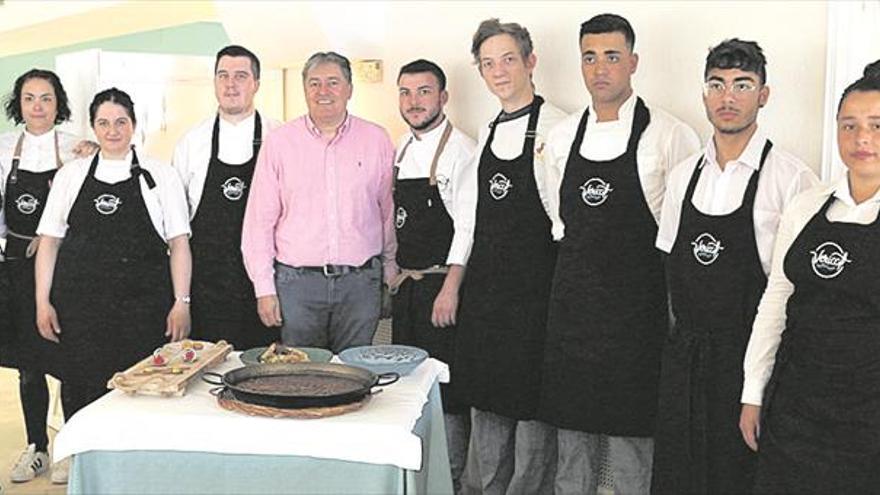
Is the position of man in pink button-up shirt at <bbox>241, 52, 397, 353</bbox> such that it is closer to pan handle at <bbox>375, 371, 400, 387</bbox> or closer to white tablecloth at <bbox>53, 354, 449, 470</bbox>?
pan handle at <bbox>375, 371, 400, 387</bbox>

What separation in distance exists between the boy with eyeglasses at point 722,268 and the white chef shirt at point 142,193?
65.7 inches

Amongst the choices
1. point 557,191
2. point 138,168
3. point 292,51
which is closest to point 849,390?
point 557,191

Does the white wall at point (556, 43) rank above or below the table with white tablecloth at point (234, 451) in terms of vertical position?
above

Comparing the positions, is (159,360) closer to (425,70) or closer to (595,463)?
(595,463)

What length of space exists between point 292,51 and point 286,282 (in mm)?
1437

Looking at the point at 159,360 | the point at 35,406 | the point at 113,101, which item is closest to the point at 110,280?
the point at 113,101

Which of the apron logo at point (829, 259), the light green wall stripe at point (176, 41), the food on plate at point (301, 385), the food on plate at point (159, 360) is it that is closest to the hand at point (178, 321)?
the food on plate at point (159, 360)

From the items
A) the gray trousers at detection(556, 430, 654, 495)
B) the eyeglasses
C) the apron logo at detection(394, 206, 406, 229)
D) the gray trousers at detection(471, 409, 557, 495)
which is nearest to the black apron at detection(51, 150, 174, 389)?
the apron logo at detection(394, 206, 406, 229)

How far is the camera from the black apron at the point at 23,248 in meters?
3.81

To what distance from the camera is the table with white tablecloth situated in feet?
6.86

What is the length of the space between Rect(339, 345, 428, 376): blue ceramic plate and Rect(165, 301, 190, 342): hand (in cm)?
111

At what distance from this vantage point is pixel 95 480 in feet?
7.18

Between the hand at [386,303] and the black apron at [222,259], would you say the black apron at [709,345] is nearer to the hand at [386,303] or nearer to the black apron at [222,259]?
the hand at [386,303]

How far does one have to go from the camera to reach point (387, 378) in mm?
2393
